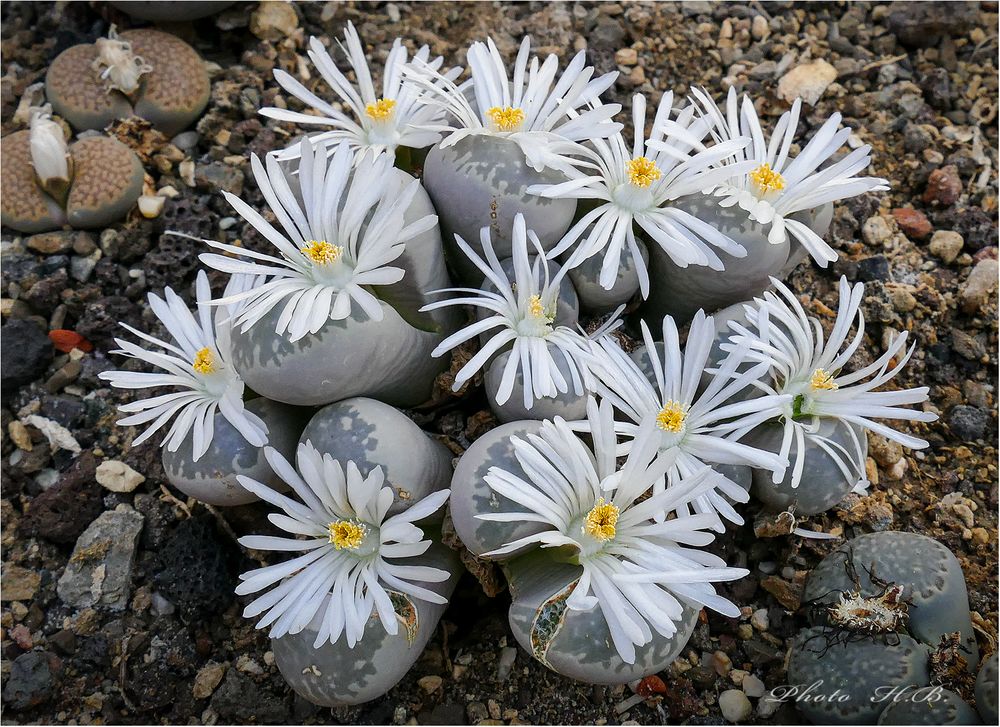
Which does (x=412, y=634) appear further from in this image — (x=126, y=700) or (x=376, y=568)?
(x=126, y=700)

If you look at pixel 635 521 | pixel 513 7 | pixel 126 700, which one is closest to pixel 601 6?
pixel 513 7

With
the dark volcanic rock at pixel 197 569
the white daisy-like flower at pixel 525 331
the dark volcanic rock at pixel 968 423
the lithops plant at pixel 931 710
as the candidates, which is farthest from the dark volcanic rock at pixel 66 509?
the dark volcanic rock at pixel 968 423

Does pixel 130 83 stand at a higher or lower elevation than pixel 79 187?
higher

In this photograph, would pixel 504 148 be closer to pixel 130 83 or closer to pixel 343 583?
pixel 343 583

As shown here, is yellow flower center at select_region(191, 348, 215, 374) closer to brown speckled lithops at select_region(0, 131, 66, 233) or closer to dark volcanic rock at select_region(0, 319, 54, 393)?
dark volcanic rock at select_region(0, 319, 54, 393)

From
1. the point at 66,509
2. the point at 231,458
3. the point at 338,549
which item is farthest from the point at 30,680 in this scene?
the point at 338,549

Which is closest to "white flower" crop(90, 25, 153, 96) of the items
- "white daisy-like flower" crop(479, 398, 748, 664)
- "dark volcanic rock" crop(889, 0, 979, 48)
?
"white daisy-like flower" crop(479, 398, 748, 664)

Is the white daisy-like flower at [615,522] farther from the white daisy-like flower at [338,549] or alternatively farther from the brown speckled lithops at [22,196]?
the brown speckled lithops at [22,196]
